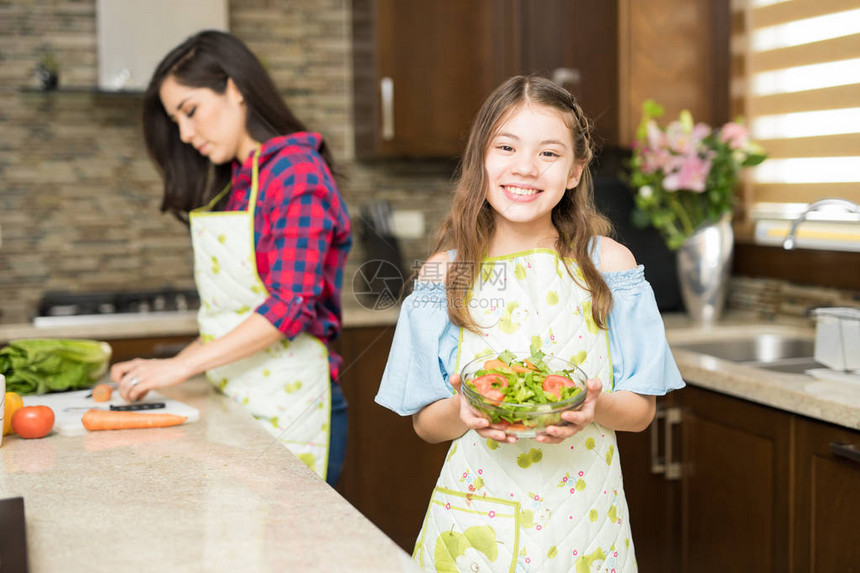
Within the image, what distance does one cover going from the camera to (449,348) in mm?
1141

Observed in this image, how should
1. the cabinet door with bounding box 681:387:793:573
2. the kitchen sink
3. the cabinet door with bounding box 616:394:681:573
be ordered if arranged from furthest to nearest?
the kitchen sink → the cabinet door with bounding box 681:387:793:573 → the cabinet door with bounding box 616:394:681:573

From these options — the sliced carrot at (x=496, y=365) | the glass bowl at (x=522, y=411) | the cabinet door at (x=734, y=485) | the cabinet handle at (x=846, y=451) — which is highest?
the sliced carrot at (x=496, y=365)

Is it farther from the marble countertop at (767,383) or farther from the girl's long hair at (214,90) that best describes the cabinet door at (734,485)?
the girl's long hair at (214,90)

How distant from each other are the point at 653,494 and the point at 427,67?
1.73m

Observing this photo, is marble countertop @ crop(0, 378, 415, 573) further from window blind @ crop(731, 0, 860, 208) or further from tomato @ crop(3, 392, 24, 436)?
window blind @ crop(731, 0, 860, 208)

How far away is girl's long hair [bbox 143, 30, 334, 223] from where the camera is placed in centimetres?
166

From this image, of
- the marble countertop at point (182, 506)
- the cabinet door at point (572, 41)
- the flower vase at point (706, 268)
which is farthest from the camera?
the cabinet door at point (572, 41)

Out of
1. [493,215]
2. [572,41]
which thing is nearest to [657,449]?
[493,215]

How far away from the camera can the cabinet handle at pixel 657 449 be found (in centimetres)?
173

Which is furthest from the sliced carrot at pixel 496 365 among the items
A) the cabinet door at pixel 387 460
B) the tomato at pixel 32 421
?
the tomato at pixel 32 421

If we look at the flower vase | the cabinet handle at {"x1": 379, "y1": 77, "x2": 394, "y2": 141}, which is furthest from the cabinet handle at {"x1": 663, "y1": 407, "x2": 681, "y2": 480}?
the cabinet handle at {"x1": 379, "y1": 77, "x2": 394, "y2": 141}

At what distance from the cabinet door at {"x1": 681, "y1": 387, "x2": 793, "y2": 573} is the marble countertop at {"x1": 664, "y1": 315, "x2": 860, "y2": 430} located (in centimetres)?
4

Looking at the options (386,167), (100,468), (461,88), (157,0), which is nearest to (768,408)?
(100,468)

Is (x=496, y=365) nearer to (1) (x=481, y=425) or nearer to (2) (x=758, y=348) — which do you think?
(1) (x=481, y=425)
